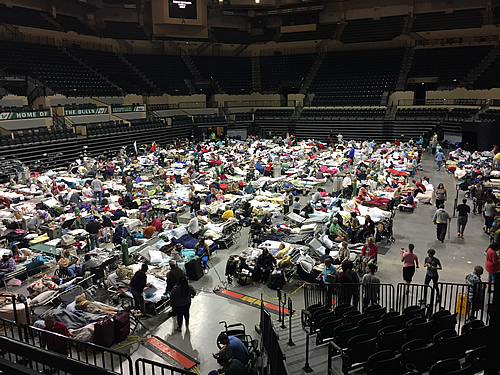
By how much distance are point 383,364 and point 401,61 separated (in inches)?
1631

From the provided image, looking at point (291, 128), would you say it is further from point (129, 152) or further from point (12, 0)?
point (12, 0)

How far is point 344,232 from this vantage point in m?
12.5

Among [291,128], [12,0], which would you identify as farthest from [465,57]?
[12,0]

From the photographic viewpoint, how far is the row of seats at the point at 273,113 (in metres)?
40.2

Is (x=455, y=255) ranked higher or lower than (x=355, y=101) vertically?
lower

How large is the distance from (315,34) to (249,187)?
32989mm

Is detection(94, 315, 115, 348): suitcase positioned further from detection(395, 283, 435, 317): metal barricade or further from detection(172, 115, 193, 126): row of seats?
detection(172, 115, 193, 126): row of seats

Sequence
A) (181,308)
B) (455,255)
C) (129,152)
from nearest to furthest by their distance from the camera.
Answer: (181,308), (455,255), (129,152)

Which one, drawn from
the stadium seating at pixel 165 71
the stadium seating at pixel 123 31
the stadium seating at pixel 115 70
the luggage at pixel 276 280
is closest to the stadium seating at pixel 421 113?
the stadium seating at pixel 165 71

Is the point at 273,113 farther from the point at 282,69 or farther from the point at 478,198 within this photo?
the point at 478,198

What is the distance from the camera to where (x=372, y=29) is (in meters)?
42.2

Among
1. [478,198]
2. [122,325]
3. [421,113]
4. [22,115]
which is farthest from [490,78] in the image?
[22,115]

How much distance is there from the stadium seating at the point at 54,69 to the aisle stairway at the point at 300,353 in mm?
31003

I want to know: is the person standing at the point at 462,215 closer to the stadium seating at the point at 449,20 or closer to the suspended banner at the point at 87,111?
the suspended banner at the point at 87,111
